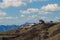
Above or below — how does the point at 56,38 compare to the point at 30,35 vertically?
below

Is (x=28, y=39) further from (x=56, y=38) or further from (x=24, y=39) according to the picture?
(x=56, y=38)

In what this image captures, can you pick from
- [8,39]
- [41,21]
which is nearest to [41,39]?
[8,39]

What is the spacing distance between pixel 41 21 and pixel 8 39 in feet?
198

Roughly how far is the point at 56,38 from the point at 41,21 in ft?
269

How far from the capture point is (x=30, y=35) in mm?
113125

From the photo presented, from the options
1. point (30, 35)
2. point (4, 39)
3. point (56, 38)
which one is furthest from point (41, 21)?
point (56, 38)

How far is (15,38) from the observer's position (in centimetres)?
11025

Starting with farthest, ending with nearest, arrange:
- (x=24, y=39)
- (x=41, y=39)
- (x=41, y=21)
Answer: (x=41, y=21)
(x=24, y=39)
(x=41, y=39)

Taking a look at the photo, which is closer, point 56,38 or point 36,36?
point 56,38

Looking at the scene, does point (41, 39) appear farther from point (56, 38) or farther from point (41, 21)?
point (41, 21)

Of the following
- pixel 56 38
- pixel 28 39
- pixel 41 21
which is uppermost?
pixel 41 21

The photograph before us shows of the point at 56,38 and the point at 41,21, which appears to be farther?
the point at 41,21

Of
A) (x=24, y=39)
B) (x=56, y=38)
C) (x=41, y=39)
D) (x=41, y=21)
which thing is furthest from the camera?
(x=41, y=21)

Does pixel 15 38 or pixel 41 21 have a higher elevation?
pixel 41 21
